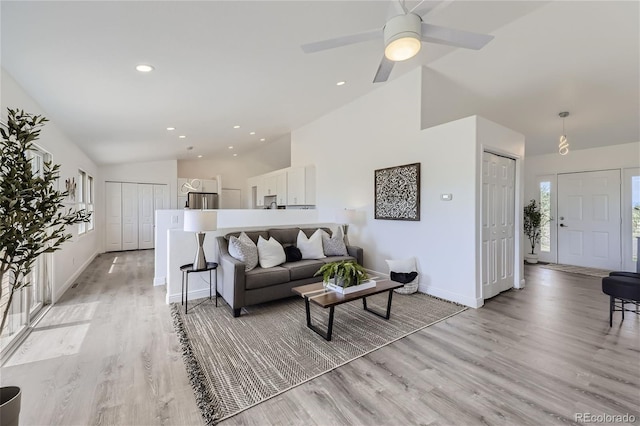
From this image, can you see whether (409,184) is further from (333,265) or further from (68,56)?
(68,56)

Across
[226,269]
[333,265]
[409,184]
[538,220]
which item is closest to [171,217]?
[226,269]

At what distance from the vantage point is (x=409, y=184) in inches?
164

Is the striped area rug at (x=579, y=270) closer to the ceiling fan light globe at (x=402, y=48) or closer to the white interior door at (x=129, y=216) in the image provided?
the ceiling fan light globe at (x=402, y=48)

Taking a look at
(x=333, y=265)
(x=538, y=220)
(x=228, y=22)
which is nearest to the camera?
(x=228, y=22)

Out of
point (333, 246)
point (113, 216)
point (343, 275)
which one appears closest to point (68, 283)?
point (333, 246)

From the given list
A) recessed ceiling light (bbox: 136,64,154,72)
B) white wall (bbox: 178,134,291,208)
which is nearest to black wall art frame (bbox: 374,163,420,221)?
recessed ceiling light (bbox: 136,64,154,72)

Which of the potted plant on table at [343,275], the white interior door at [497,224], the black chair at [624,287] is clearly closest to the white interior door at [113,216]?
the potted plant on table at [343,275]

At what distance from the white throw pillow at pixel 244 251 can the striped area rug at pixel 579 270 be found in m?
5.91

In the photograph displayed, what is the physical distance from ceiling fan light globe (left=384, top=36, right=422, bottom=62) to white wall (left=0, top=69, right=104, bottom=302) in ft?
10.1

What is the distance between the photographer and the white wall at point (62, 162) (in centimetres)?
243

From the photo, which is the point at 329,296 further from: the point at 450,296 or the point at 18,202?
the point at 18,202

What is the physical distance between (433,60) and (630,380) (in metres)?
3.89

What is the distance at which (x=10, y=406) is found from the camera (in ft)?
4.43

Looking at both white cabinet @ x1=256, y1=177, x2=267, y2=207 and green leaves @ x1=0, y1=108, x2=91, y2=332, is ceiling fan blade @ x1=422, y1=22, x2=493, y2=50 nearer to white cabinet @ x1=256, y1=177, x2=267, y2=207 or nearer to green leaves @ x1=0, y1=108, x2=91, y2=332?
green leaves @ x1=0, y1=108, x2=91, y2=332
